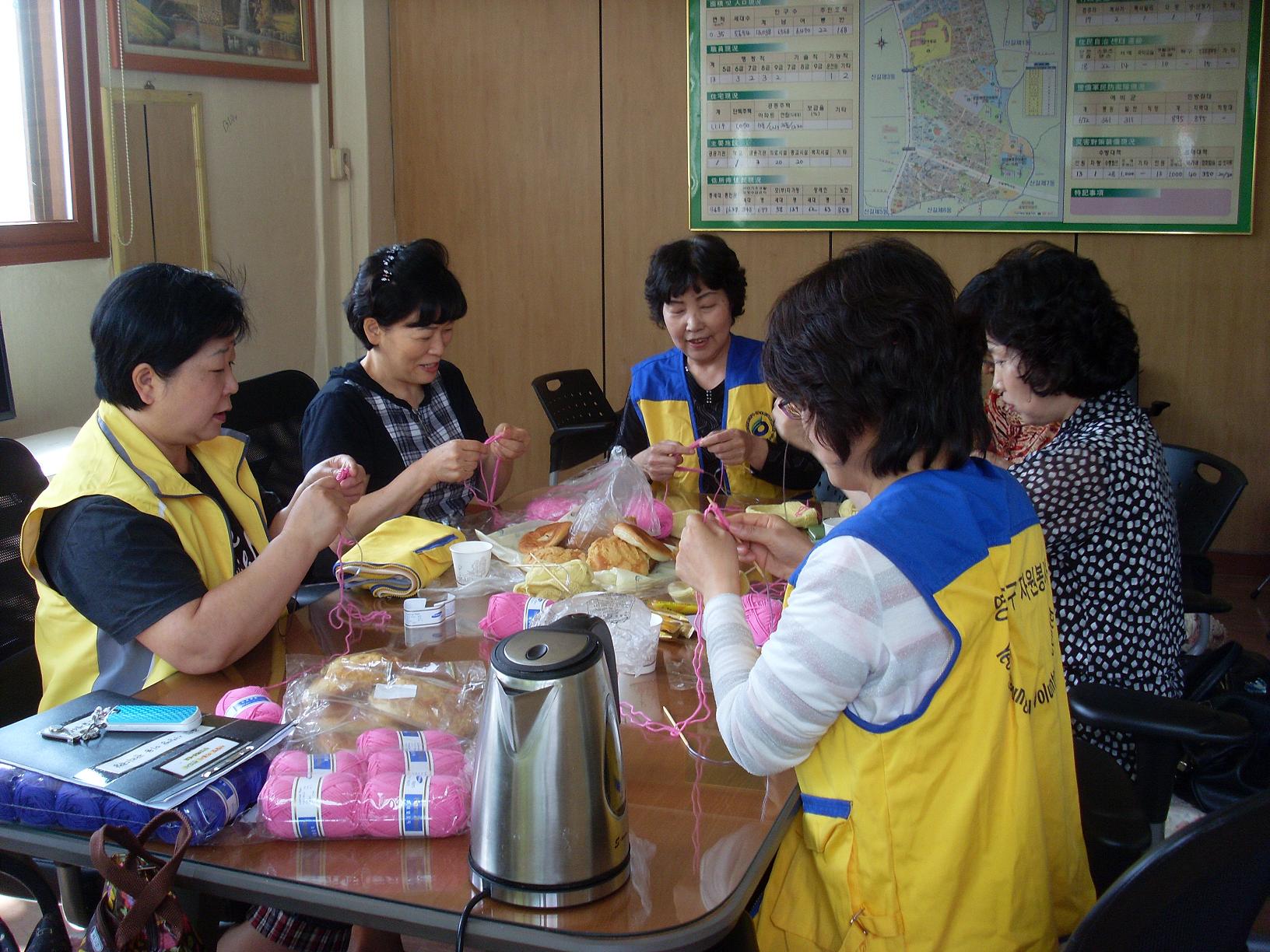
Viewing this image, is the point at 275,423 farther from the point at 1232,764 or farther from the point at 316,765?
the point at 1232,764

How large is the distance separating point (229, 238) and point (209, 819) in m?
3.37

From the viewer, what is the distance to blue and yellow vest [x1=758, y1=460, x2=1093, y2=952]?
117 centimetres

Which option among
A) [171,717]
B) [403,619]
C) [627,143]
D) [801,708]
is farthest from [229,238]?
[801,708]

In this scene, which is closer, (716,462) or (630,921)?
(630,921)

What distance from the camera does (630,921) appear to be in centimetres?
106

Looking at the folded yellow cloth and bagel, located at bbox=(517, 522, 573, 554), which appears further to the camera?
bagel, located at bbox=(517, 522, 573, 554)

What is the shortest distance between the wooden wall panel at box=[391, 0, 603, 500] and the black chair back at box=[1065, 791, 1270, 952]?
4.00 meters

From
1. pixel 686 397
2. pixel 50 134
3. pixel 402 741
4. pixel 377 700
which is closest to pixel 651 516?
pixel 686 397

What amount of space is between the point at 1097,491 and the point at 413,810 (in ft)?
4.07

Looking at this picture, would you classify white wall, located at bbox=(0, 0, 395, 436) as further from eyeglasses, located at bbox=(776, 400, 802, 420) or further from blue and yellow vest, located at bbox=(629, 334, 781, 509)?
eyeglasses, located at bbox=(776, 400, 802, 420)

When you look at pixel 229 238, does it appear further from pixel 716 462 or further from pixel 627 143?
pixel 716 462

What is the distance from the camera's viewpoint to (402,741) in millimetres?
1314

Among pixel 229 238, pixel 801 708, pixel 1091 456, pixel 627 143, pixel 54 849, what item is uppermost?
pixel 627 143

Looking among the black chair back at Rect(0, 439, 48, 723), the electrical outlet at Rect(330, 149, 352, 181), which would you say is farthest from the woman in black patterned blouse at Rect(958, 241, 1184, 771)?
the electrical outlet at Rect(330, 149, 352, 181)
